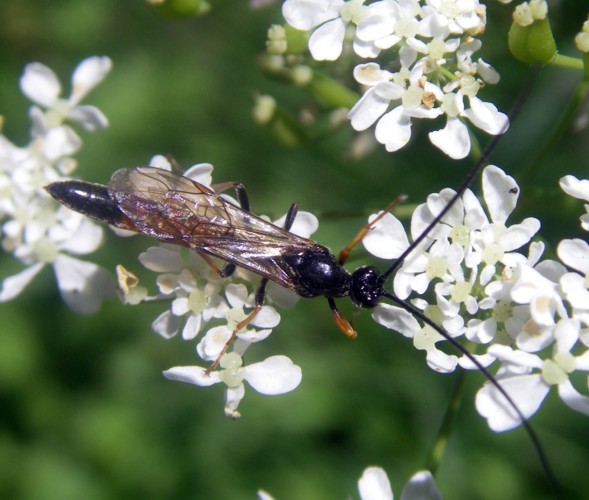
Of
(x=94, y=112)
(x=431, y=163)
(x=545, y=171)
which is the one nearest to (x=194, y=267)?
(x=94, y=112)

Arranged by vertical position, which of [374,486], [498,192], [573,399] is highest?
[498,192]

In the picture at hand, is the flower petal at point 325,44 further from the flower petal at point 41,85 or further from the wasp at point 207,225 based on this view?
the flower petal at point 41,85

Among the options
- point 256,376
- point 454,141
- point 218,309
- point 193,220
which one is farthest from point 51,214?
point 454,141

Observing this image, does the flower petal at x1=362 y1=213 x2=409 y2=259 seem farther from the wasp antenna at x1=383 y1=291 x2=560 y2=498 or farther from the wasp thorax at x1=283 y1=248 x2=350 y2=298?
the wasp thorax at x1=283 y1=248 x2=350 y2=298

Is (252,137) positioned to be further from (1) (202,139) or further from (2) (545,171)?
(2) (545,171)

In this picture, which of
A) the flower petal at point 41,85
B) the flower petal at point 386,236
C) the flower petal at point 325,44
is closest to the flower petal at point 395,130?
the flower petal at point 386,236

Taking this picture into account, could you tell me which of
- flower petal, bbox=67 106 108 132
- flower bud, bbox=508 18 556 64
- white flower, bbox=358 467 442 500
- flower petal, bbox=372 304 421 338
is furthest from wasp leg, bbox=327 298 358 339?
flower petal, bbox=67 106 108 132

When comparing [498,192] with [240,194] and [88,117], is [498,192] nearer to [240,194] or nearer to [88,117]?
[240,194]
